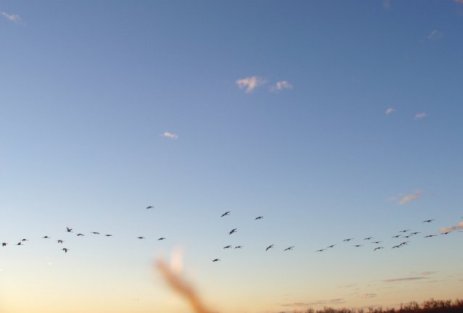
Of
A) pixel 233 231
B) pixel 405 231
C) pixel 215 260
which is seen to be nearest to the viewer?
pixel 233 231

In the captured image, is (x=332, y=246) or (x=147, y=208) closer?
(x=147, y=208)

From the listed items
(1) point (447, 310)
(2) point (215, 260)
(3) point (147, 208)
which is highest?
(3) point (147, 208)

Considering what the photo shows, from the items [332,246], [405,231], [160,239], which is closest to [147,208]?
[160,239]

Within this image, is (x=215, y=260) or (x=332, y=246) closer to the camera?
(x=215, y=260)

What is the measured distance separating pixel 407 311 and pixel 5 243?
3268cm

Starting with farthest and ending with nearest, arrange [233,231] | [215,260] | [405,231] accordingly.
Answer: [405,231] → [215,260] → [233,231]

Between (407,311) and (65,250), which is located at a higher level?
(65,250)

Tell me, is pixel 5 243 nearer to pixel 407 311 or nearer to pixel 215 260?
pixel 215 260

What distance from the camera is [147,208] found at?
44781mm

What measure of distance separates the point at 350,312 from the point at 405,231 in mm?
10375

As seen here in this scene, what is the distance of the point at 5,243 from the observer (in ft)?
153

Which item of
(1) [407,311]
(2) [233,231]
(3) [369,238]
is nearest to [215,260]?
(2) [233,231]

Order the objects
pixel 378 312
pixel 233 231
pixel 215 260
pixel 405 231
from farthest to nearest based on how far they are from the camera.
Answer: pixel 378 312, pixel 405 231, pixel 215 260, pixel 233 231

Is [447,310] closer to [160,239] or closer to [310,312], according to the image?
[310,312]
